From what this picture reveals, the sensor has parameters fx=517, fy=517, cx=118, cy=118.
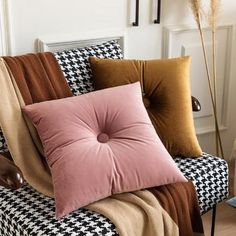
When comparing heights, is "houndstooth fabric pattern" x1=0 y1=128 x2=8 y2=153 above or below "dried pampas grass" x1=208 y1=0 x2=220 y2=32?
below

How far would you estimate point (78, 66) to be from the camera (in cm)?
218

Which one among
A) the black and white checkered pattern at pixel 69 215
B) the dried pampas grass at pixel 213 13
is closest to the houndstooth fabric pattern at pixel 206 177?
the black and white checkered pattern at pixel 69 215

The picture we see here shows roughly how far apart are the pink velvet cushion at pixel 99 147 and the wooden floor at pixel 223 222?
25.0 inches

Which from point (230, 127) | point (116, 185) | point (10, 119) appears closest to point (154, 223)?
point (116, 185)

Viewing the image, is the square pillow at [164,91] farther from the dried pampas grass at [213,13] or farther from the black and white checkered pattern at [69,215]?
the dried pampas grass at [213,13]

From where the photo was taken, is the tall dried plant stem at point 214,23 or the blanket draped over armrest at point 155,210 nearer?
the blanket draped over armrest at point 155,210

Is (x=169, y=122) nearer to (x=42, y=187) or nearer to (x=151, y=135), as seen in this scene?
(x=151, y=135)

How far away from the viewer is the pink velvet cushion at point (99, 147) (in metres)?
1.71

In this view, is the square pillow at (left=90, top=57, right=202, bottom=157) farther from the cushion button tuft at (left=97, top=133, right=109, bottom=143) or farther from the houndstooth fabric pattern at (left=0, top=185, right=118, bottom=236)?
the houndstooth fabric pattern at (left=0, top=185, right=118, bottom=236)

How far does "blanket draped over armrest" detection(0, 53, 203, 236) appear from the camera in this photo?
1708mm

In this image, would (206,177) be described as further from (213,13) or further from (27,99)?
(213,13)

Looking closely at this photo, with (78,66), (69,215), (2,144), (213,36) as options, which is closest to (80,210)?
(69,215)

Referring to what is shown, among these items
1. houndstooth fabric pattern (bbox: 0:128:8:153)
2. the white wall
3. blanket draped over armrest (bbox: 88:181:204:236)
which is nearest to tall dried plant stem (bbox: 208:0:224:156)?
the white wall

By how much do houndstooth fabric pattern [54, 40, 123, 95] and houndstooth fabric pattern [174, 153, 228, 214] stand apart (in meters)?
0.50
